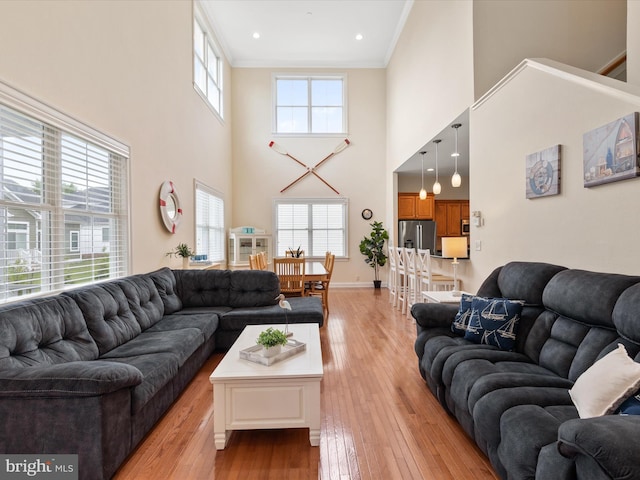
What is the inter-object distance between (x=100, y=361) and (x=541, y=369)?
8.46ft

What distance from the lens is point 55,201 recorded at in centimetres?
268

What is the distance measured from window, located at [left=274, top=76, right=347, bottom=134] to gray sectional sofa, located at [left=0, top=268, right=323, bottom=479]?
5977mm

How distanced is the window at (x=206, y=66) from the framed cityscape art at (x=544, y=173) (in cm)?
519

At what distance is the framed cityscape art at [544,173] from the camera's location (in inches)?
107

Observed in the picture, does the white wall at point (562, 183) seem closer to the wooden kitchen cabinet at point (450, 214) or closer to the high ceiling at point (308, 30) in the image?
the high ceiling at point (308, 30)

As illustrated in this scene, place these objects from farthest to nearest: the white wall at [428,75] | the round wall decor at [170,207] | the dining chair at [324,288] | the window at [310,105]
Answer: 1. the window at [310,105]
2. the dining chair at [324,288]
3. the round wall decor at [170,207]
4. the white wall at [428,75]

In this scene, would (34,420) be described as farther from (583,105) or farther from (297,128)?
(297,128)

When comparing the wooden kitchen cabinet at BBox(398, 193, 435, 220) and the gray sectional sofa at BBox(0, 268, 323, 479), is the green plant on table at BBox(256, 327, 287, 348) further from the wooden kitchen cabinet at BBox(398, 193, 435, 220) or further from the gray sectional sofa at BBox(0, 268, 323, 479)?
the wooden kitchen cabinet at BBox(398, 193, 435, 220)

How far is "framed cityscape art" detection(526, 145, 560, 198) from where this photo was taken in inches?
107

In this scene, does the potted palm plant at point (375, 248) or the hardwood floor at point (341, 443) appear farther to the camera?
the potted palm plant at point (375, 248)

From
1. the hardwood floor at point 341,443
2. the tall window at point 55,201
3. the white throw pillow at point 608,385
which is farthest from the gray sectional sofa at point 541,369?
the tall window at point 55,201

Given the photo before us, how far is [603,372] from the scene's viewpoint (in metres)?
1.49

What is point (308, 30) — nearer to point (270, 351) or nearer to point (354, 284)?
point (354, 284)

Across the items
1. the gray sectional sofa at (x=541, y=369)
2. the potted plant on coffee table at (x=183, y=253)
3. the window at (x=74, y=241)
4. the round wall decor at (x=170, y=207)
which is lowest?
the gray sectional sofa at (x=541, y=369)
